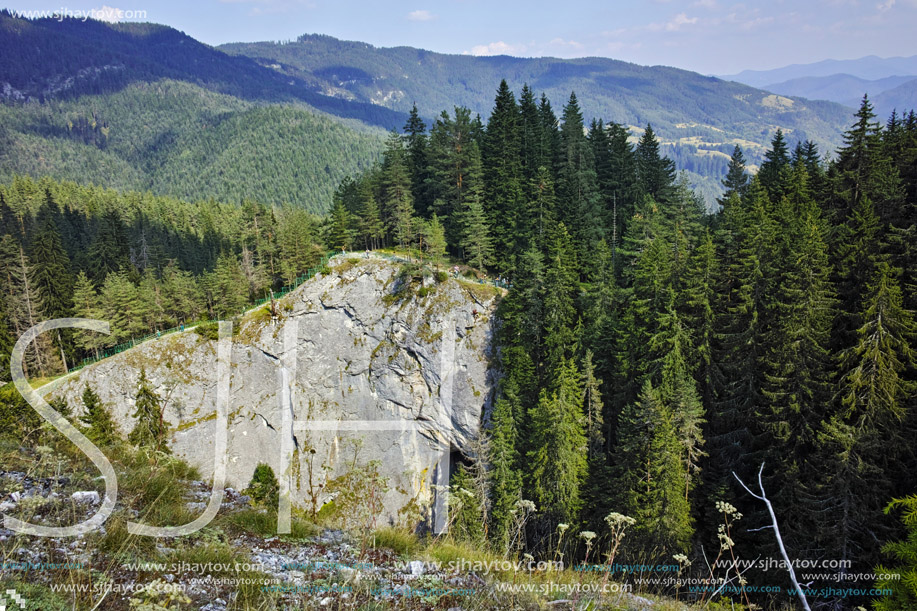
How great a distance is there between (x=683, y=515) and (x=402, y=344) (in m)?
25.1

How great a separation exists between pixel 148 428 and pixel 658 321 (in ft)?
77.2

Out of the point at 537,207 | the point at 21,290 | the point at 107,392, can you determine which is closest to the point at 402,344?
the point at 537,207

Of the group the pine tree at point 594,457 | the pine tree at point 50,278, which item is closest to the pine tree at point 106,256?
the pine tree at point 50,278

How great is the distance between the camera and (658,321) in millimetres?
25469

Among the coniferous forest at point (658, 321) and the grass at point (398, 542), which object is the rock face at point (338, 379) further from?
the grass at point (398, 542)

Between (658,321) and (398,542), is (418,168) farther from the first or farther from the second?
(398,542)

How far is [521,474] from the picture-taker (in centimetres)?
2794

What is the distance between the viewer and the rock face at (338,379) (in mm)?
38344

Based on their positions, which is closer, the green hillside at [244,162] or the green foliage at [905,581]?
the green foliage at [905,581]

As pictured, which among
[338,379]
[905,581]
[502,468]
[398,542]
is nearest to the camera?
[905,581]

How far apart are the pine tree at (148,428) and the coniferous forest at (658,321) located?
312 inches

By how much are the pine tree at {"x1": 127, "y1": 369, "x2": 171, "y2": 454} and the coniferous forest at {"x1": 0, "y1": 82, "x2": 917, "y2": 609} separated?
7.92 meters

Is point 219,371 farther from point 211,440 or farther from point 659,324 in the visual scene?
point 659,324

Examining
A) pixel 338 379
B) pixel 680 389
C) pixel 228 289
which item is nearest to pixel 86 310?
pixel 228 289
